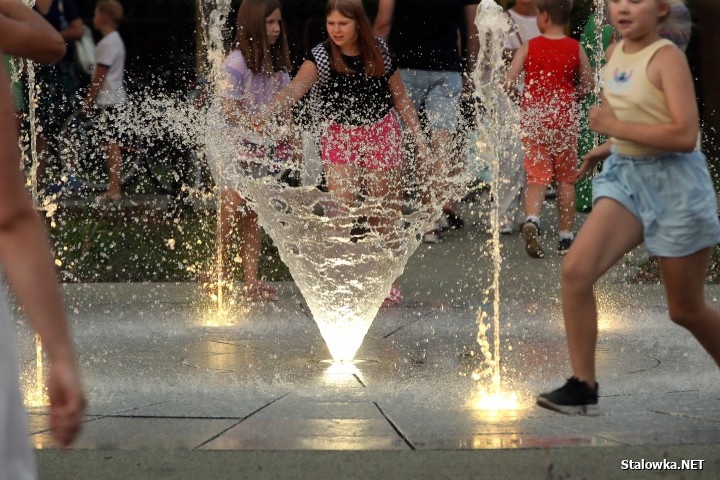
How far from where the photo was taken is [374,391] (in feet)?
17.5

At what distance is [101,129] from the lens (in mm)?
13422

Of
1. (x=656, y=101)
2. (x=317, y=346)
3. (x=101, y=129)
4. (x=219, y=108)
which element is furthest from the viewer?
(x=101, y=129)

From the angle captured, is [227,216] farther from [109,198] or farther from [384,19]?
[109,198]

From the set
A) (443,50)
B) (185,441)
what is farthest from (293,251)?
(443,50)

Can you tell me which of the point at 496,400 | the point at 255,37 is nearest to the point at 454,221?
the point at 255,37

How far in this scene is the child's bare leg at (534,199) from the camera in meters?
9.58

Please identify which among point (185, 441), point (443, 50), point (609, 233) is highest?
point (443, 50)

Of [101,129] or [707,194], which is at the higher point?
[101,129]

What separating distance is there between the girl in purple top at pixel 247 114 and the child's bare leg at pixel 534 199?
2.36 metres

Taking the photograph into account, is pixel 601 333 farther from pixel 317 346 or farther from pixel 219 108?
pixel 219 108

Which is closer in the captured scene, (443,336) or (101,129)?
(443,336)

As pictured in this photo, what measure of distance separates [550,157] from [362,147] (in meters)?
2.60

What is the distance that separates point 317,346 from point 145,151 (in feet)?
24.6

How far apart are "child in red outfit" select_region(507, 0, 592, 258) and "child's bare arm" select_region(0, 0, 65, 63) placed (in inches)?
262
